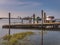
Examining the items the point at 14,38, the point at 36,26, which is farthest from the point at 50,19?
the point at 14,38

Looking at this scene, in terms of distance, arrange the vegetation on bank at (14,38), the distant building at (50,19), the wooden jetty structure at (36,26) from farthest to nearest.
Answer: the distant building at (50,19) < the wooden jetty structure at (36,26) < the vegetation on bank at (14,38)

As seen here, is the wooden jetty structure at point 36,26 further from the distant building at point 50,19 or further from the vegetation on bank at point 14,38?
the vegetation on bank at point 14,38

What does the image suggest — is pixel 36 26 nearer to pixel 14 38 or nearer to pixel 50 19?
pixel 50 19

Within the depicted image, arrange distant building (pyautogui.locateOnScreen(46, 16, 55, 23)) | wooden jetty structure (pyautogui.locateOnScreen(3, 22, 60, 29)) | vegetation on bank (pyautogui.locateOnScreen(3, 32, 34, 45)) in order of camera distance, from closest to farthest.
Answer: vegetation on bank (pyautogui.locateOnScreen(3, 32, 34, 45)), wooden jetty structure (pyautogui.locateOnScreen(3, 22, 60, 29)), distant building (pyautogui.locateOnScreen(46, 16, 55, 23))

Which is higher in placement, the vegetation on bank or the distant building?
the distant building

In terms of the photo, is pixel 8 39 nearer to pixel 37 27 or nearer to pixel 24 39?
pixel 24 39

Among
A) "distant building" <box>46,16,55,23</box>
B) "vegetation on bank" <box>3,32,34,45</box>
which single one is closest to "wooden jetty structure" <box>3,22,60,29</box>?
"distant building" <box>46,16,55,23</box>

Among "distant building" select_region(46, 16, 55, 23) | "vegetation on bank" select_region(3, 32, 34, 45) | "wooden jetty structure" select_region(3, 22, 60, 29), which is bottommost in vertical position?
"vegetation on bank" select_region(3, 32, 34, 45)

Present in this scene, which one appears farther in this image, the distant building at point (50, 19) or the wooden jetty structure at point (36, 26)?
the distant building at point (50, 19)

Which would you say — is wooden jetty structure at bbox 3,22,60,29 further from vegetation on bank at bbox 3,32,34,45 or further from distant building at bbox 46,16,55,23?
vegetation on bank at bbox 3,32,34,45

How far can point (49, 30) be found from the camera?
77.7 feet

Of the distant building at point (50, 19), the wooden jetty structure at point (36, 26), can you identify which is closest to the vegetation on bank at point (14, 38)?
the wooden jetty structure at point (36, 26)

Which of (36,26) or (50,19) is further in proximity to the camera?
(50,19)

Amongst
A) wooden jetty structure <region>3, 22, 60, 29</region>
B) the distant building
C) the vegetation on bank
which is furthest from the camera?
the distant building
